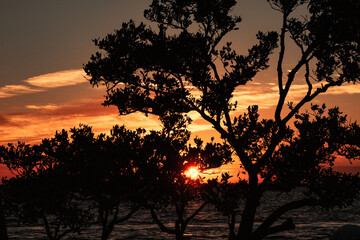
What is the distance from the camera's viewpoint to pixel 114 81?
18312 millimetres

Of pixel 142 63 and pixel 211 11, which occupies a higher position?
pixel 211 11

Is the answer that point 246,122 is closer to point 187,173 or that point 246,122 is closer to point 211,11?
point 187,173

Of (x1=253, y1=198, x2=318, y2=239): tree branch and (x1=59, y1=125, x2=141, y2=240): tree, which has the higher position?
(x1=59, y1=125, x2=141, y2=240): tree

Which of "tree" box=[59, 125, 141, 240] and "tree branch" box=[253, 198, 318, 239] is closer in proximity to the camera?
"tree branch" box=[253, 198, 318, 239]

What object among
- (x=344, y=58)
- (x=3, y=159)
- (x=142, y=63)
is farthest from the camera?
(x=3, y=159)

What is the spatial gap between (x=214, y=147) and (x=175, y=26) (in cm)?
635

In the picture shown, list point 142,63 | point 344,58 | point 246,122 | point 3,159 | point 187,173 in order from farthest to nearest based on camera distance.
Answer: point 3,159 → point 187,173 → point 246,122 → point 142,63 → point 344,58

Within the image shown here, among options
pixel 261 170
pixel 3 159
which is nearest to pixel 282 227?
pixel 261 170

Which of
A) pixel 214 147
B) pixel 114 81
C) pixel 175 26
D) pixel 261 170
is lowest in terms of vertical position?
pixel 261 170

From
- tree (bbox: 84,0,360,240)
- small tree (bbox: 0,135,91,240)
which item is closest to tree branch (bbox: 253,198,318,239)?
tree (bbox: 84,0,360,240)

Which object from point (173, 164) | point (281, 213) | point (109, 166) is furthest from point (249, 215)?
point (109, 166)

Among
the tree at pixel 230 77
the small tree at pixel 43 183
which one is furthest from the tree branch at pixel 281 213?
the small tree at pixel 43 183

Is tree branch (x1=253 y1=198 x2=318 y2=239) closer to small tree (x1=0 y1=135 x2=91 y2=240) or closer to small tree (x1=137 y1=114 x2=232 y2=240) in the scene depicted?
small tree (x1=137 y1=114 x2=232 y2=240)

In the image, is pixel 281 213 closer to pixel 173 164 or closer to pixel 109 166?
pixel 173 164
